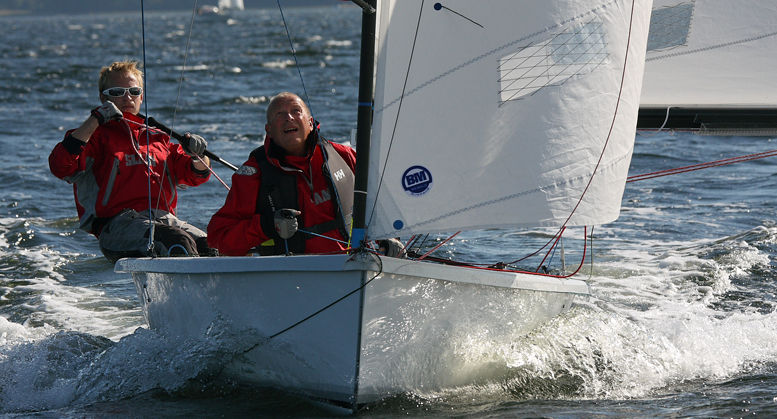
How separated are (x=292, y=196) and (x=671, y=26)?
8.16 ft

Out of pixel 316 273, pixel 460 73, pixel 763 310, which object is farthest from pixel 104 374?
pixel 763 310

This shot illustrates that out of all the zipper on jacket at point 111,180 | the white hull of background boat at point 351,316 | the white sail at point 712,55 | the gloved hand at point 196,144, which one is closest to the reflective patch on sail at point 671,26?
the white sail at point 712,55

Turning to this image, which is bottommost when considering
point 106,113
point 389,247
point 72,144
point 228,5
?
point 389,247

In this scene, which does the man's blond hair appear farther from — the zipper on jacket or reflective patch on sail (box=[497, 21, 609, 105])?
reflective patch on sail (box=[497, 21, 609, 105])

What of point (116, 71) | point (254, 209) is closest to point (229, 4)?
point (116, 71)

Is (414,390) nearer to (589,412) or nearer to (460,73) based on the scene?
(589,412)

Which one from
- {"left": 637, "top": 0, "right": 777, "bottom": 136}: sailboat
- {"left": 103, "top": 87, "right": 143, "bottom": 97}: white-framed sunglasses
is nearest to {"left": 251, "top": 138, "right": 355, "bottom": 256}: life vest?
{"left": 103, "top": 87, "right": 143, "bottom": 97}: white-framed sunglasses

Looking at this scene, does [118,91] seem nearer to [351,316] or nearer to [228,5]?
[351,316]

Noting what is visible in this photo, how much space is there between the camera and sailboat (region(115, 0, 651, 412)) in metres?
2.62

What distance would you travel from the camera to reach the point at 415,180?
262cm

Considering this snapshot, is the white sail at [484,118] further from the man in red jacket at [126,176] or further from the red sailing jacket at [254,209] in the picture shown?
the man in red jacket at [126,176]

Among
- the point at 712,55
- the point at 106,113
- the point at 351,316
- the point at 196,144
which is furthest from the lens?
the point at 712,55

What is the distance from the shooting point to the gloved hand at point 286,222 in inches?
112

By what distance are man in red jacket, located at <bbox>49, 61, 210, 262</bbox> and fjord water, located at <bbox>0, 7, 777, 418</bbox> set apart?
0.48 m
